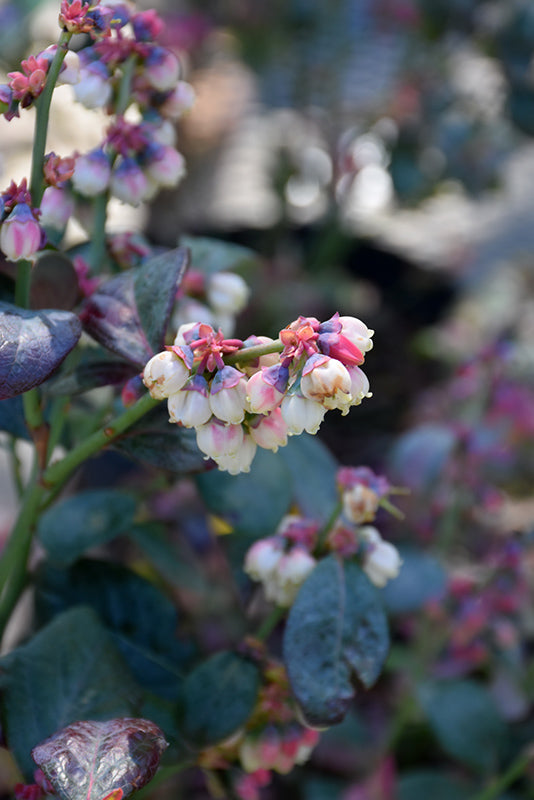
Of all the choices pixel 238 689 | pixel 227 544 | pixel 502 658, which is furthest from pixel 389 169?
pixel 238 689

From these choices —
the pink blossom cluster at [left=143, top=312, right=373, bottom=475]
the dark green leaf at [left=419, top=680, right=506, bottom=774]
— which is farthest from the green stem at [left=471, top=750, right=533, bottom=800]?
the pink blossom cluster at [left=143, top=312, right=373, bottom=475]

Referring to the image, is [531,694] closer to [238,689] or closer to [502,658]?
[502,658]

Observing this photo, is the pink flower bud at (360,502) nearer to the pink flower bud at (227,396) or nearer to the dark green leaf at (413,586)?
the pink flower bud at (227,396)

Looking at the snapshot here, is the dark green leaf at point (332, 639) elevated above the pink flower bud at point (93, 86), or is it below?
below

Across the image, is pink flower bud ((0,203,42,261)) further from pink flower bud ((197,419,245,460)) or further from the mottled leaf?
pink flower bud ((197,419,245,460))

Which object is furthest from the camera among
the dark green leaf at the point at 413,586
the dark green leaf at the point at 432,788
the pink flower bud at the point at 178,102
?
the dark green leaf at the point at 432,788

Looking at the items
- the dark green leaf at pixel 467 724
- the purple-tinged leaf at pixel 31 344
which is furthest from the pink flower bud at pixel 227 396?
the dark green leaf at pixel 467 724
